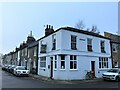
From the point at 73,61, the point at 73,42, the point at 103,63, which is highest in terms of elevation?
the point at 73,42

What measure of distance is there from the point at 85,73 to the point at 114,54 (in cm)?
1018

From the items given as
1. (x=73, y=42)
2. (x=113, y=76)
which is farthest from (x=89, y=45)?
(x=113, y=76)

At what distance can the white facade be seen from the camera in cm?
2475

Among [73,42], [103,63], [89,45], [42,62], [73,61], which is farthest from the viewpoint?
[42,62]

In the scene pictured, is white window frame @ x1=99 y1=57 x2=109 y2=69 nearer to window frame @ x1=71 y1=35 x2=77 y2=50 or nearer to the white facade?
the white facade

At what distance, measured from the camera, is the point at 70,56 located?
2552 cm

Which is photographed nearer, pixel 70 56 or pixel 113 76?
→ pixel 113 76

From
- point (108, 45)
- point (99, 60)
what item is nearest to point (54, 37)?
point (99, 60)

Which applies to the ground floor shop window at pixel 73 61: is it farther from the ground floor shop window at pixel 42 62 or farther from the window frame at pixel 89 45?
the ground floor shop window at pixel 42 62

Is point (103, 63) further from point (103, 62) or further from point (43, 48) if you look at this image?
point (43, 48)

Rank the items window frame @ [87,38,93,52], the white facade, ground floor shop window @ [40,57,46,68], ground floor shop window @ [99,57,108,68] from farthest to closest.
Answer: ground floor shop window @ [40,57,46,68], ground floor shop window @ [99,57,108,68], window frame @ [87,38,93,52], the white facade

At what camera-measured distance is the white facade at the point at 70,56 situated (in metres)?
24.8

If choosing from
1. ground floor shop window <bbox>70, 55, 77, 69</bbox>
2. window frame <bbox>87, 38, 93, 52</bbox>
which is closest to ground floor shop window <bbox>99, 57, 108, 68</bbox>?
window frame <bbox>87, 38, 93, 52</bbox>

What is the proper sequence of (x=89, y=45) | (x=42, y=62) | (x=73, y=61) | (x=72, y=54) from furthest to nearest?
(x=42, y=62)
(x=89, y=45)
(x=73, y=61)
(x=72, y=54)
